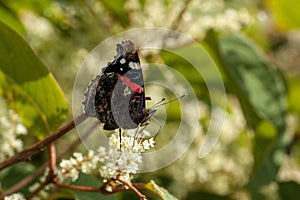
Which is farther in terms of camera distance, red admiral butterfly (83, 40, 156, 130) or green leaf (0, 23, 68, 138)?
green leaf (0, 23, 68, 138)

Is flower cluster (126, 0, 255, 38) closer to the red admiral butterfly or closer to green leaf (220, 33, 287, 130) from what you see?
green leaf (220, 33, 287, 130)

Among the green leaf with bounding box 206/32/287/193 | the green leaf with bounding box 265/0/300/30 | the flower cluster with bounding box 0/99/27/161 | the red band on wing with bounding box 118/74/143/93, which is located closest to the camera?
the red band on wing with bounding box 118/74/143/93

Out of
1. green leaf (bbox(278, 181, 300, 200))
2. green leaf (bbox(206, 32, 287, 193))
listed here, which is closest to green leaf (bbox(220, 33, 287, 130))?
green leaf (bbox(206, 32, 287, 193))

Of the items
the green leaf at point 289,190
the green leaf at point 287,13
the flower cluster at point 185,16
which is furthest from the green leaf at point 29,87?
the green leaf at point 287,13

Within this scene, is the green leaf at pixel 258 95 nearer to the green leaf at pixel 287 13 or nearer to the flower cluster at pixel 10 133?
the green leaf at pixel 287 13

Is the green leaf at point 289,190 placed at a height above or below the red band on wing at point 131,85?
above
